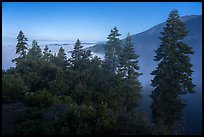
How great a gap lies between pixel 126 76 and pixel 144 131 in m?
26.4

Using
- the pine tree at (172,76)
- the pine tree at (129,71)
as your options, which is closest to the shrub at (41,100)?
the pine tree at (172,76)

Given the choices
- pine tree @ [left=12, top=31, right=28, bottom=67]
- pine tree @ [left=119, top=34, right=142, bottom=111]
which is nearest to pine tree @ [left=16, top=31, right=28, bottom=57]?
pine tree @ [left=12, top=31, right=28, bottom=67]

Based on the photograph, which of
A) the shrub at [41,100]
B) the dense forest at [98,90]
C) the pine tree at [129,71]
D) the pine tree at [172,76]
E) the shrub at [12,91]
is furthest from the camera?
the pine tree at [129,71]

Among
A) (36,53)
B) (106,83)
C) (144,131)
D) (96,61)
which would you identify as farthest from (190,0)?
(36,53)

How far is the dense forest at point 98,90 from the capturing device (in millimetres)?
11422

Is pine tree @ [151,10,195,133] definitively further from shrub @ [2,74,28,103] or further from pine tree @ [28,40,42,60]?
pine tree @ [28,40,42,60]

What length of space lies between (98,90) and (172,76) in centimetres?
704

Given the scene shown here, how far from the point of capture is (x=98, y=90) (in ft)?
91.6

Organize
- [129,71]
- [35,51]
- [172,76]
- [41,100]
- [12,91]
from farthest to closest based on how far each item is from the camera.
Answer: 1. [35,51]
2. [129,71]
3. [172,76]
4. [12,91]
5. [41,100]

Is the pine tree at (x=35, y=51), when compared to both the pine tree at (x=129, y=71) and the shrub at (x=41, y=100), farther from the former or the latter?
the shrub at (x=41, y=100)

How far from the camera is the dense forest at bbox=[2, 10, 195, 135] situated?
11422 millimetres

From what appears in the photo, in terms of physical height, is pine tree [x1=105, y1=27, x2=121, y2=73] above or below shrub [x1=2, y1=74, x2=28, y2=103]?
above

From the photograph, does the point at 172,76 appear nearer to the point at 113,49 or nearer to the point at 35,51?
the point at 113,49

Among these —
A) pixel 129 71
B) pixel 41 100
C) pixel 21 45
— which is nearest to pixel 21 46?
pixel 21 45
